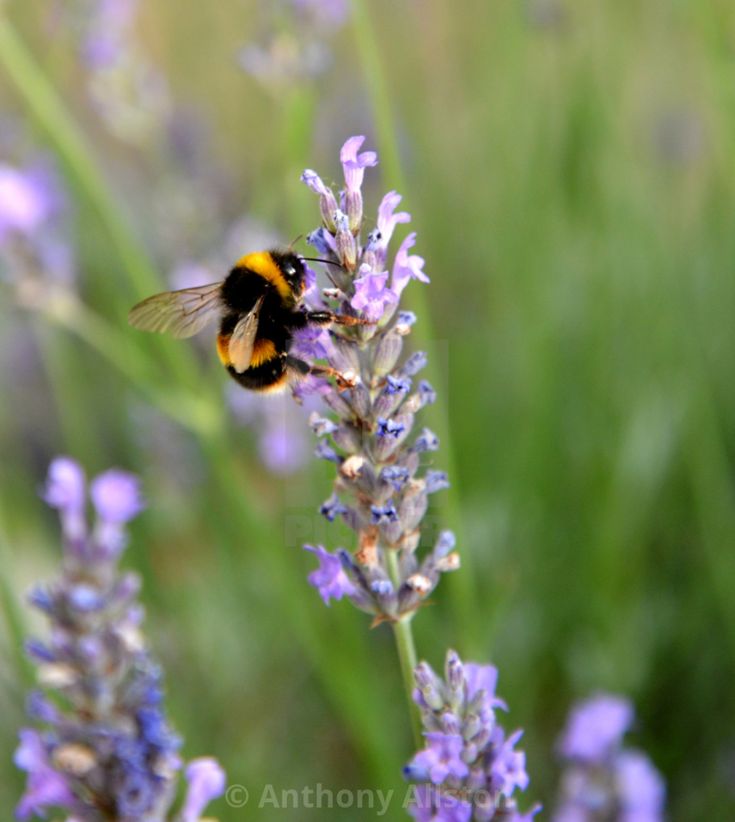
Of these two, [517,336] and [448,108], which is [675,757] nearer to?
[517,336]

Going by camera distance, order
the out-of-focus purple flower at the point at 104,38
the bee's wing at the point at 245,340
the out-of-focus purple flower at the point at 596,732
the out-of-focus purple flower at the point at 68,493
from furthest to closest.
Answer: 1. the out-of-focus purple flower at the point at 104,38
2. the out-of-focus purple flower at the point at 596,732
3. the bee's wing at the point at 245,340
4. the out-of-focus purple flower at the point at 68,493

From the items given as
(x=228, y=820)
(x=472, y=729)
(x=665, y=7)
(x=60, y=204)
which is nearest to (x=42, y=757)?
(x=472, y=729)

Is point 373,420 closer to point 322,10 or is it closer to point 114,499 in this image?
point 114,499

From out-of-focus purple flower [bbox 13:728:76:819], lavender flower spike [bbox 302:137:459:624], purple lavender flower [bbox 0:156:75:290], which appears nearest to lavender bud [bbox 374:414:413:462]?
lavender flower spike [bbox 302:137:459:624]

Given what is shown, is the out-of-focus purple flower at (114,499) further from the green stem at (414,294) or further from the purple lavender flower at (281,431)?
the purple lavender flower at (281,431)

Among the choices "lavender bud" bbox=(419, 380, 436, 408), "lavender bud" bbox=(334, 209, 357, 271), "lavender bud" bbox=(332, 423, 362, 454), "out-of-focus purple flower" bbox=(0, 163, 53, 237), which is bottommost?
"lavender bud" bbox=(332, 423, 362, 454)

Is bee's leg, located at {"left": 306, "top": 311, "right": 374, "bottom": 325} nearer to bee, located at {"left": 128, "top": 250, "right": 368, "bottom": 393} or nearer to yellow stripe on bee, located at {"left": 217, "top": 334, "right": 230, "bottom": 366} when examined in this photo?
bee, located at {"left": 128, "top": 250, "right": 368, "bottom": 393}

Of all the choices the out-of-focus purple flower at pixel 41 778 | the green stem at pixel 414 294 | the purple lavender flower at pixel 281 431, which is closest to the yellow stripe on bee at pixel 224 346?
the green stem at pixel 414 294
